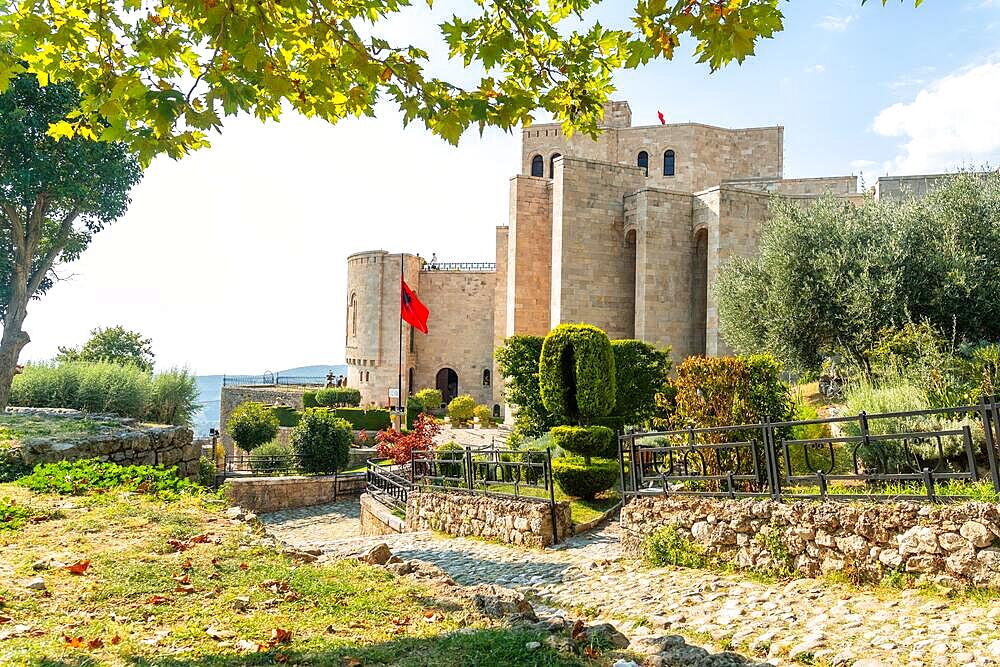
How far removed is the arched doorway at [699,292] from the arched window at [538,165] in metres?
13.1

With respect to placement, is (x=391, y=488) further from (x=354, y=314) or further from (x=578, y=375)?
(x=354, y=314)

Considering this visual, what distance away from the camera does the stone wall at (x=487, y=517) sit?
8.67m

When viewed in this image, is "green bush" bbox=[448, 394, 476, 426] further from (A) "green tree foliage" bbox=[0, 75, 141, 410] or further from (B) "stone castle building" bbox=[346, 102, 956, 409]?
(A) "green tree foliage" bbox=[0, 75, 141, 410]

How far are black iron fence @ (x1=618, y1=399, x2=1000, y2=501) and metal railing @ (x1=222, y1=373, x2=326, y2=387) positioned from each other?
111ft

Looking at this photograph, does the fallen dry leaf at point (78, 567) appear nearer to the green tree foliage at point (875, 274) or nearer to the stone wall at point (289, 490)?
the stone wall at point (289, 490)

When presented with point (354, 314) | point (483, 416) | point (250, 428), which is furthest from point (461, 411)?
point (354, 314)

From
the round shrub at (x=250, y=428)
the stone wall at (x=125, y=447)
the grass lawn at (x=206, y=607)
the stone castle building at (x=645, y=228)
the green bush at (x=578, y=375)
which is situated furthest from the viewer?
the round shrub at (x=250, y=428)

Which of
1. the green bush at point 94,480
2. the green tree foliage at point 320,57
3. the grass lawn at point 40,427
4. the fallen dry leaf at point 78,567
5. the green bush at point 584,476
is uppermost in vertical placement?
the green tree foliage at point 320,57

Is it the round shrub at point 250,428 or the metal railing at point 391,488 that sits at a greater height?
the round shrub at point 250,428

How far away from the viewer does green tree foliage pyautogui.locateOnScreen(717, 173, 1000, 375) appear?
12.6m

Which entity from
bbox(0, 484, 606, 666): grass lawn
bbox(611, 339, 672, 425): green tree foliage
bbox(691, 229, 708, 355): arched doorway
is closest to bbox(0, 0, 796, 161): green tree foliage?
bbox(0, 484, 606, 666): grass lawn

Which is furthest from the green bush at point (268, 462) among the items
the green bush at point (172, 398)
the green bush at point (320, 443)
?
the green bush at point (172, 398)

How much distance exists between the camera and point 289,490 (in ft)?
55.5

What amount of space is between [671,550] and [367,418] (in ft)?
72.4
